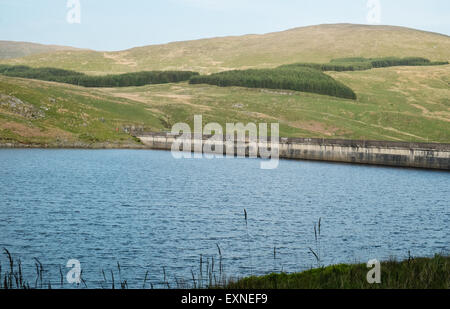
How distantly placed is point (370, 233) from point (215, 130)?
10956cm

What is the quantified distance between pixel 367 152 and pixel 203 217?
6357cm

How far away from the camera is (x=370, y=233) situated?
132 ft

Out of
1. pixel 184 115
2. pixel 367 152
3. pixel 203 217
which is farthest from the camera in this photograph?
pixel 184 115

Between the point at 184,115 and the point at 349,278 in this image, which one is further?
the point at 184,115

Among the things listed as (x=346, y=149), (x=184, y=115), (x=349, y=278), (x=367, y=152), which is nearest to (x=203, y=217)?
(x=349, y=278)

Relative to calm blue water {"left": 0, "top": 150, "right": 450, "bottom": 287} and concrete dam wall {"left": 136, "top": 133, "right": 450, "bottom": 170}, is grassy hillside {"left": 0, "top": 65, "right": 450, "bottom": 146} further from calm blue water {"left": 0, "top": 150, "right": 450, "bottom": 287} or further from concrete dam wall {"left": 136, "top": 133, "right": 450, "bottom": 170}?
calm blue water {"left": 0, "top": 150, "right": 450, "bottom": 287}

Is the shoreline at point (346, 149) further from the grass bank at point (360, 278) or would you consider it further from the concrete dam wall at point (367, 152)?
the grass bank at point (360, 278)

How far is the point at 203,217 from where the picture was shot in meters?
44.9

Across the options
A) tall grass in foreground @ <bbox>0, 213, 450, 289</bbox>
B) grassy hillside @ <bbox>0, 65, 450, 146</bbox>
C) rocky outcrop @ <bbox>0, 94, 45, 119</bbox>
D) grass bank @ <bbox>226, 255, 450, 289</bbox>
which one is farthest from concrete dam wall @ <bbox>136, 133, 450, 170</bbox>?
grass bank @ <bbox>226, 255, 450, 289</bbox>

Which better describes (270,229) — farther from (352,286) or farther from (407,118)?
(407,118)

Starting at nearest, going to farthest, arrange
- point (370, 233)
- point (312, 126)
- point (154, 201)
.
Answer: point (370, 233)
point (154, 201)
point (312, 126)

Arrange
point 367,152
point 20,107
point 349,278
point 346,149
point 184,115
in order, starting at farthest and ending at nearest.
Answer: point 184,115, point 20,107, point 346,149, point 367,152, point 349,278

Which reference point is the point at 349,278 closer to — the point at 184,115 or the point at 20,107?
the point at 20,107
